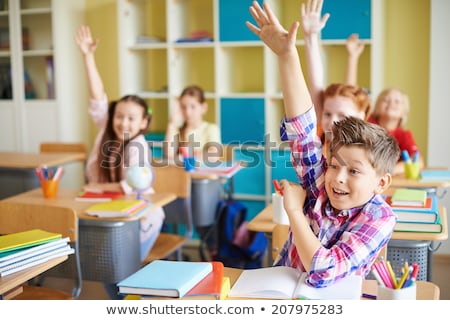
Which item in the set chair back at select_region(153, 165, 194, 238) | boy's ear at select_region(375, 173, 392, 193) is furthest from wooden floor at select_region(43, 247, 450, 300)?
boy's ear at select_region(375, 173, 392, 193)

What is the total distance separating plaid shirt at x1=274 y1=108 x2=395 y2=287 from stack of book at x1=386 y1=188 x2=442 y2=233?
27.8 inches

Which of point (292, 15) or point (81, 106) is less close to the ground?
point (292, 15)

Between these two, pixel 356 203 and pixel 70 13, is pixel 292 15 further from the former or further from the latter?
pixel 356 203

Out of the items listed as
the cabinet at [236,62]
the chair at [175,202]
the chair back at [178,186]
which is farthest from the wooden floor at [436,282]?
the cabinet at [236,62]

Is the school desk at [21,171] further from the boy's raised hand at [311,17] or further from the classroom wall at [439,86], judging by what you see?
the classroom wall at [439,86]

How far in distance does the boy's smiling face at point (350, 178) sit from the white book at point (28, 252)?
0.85 metres

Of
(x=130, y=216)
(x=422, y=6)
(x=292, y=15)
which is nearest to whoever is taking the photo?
(x=130, y=216)

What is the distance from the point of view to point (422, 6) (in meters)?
4.34

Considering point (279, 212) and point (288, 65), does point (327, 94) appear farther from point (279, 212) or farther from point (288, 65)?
point (288, 65)

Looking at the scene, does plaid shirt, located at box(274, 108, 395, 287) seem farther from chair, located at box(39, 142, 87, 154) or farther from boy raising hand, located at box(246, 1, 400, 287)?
chair, located at box(39, 142, 87, 154)

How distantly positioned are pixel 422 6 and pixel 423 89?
57cm

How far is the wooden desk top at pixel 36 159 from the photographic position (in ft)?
13.5
